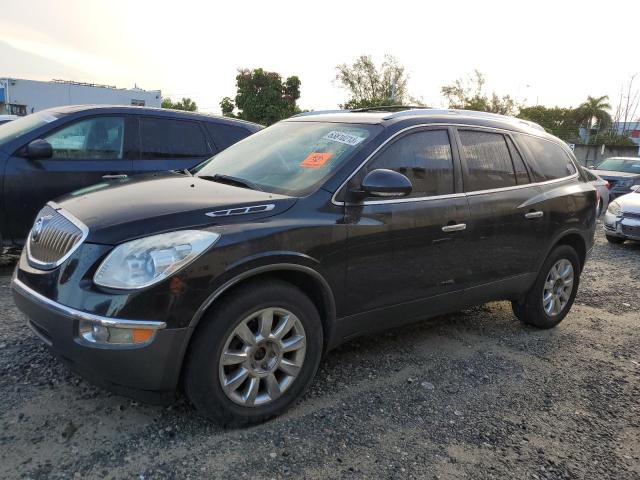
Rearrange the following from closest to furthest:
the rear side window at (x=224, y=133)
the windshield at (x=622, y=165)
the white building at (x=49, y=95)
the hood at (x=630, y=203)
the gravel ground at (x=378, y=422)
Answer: the gravel ground at (x=378, y=422) → the rear side window at (x=224, y=133) → the hood at (x=630, y=203) → the windshield at (x=622, y=165) → the white building at (x=49, y=95)

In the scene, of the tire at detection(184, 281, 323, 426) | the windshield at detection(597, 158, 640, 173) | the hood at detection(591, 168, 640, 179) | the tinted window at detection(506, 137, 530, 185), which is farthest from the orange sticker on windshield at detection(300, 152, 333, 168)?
the windshield at detection(597, 158, 640, 173)

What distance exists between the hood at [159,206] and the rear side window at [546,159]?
2.52 meters

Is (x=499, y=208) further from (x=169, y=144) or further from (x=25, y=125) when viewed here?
(x=25, y=125)

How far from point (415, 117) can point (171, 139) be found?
3.31 metres

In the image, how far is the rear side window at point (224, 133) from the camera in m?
6.48

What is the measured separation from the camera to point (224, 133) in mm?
6555

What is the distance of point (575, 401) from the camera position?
3.65 metres

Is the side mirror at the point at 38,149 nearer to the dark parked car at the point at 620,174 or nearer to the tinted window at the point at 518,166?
the tinted window at the point at 518,166

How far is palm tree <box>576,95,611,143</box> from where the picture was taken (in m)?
41.5

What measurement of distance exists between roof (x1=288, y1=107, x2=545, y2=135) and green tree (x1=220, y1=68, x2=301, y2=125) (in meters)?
26.0

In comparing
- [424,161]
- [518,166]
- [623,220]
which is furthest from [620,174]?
[424,161]

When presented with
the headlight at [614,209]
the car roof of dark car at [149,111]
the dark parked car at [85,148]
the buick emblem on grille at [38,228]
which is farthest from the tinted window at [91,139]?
the headlight at [614,209]

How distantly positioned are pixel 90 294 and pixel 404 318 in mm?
2075

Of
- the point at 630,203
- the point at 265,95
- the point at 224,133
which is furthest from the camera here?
the point at 265,95
